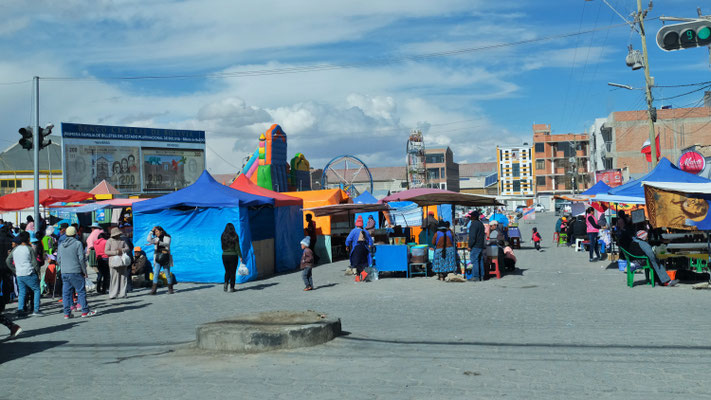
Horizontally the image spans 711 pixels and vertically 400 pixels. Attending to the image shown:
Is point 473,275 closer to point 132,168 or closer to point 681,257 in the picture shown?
point 681,257

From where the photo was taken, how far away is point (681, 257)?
1498cm

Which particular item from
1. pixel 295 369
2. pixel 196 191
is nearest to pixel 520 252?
pixel 196 191

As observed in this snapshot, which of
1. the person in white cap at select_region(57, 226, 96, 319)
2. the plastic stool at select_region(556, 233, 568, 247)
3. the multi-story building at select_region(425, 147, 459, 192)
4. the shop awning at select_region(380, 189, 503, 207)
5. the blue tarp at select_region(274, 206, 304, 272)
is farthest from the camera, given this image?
the multi-story building at select_region(425, 147, 459, 192)

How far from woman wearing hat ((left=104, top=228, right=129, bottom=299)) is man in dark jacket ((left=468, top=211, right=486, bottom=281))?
320 inches

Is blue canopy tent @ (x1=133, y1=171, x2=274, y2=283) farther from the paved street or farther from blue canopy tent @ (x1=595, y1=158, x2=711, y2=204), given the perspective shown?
blue canopy tent @ (x1=595, y1=158, x2=711, y2=204)

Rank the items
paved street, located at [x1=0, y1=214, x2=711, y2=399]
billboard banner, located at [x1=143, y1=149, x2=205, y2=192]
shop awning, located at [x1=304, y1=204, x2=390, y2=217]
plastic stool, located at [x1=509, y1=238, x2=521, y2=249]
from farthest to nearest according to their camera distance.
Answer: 1. billboard banner, located at [x1=143, y1=149, x2=205, y2=192]
2. plastic stool, located at [x1=509, y1=238, x2=521, y2=249]
3. shop awning, located at [x1=304, y1=204, x2=390, y2=217]
4. paved street, located at [x1=0, y1=214, x2=711, y2=399]

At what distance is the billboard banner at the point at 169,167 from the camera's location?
156ft

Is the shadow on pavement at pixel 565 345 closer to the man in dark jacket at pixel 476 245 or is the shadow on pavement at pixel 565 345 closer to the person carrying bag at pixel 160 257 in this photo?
the man in dark jacket at pixel 476 245

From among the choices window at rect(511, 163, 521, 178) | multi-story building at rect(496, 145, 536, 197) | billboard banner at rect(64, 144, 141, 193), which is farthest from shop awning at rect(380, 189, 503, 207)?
window at rect(511, 163, 521, 178)

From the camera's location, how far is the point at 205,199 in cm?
1753

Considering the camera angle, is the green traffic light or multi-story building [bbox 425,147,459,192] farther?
multi-story building [bbox 425,147,459,192]

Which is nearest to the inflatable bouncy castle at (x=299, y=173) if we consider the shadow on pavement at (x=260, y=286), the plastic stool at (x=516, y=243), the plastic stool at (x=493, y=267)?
the plastic stool at (x=516, y=243)

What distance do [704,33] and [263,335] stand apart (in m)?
8.42

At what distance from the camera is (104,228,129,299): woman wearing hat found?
14.3 metres
